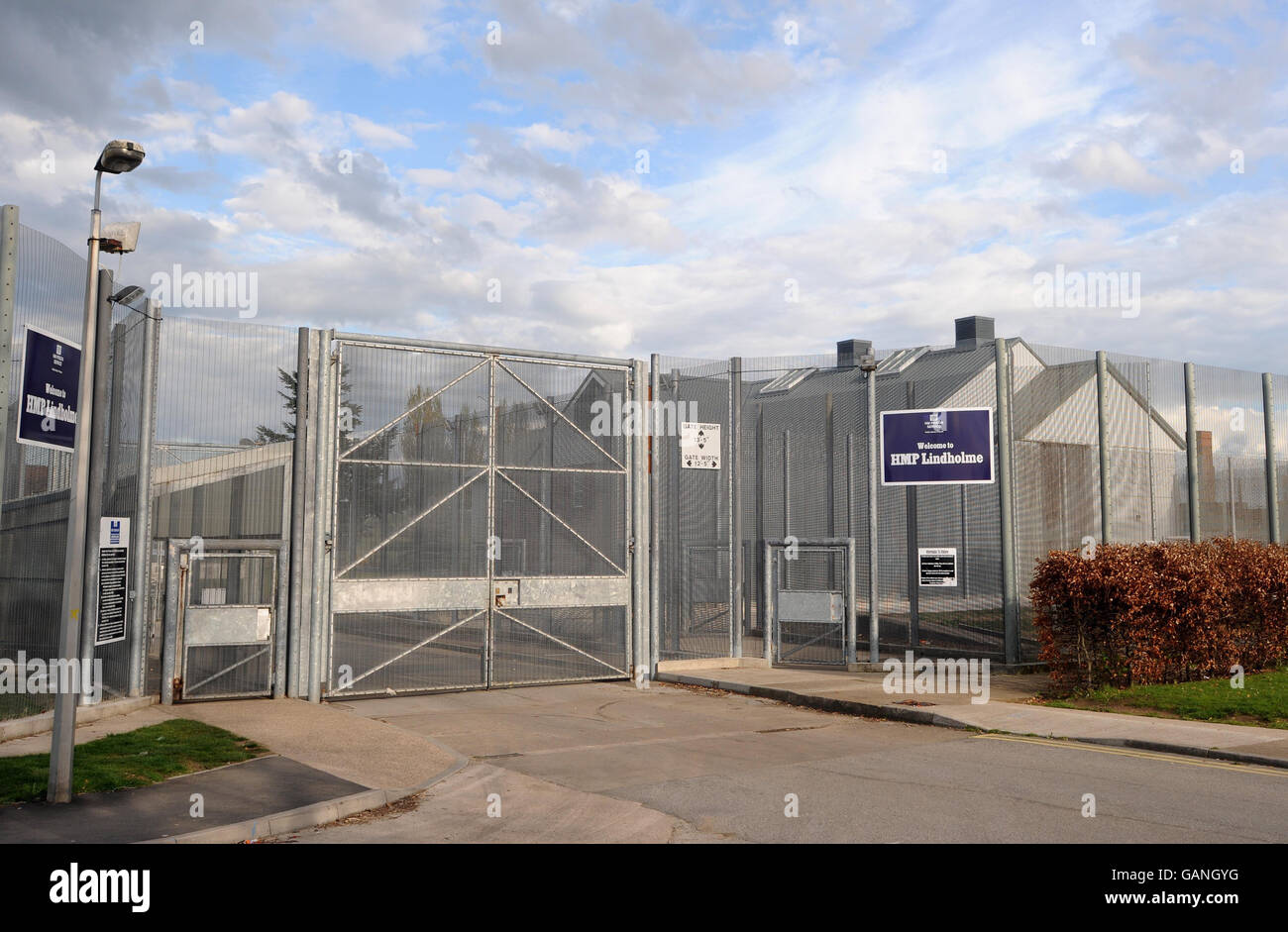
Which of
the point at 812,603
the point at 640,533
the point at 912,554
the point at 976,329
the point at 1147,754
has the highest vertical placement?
the point at 976,329

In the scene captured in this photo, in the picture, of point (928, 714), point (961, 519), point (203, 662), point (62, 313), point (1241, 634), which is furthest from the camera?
point (961, 519)

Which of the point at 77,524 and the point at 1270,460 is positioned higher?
the point at 1270,460

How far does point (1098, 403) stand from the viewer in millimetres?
19016

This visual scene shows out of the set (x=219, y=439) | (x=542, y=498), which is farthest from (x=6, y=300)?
(x=542, y=498)

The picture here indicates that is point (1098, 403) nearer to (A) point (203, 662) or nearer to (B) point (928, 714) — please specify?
(B) point (928, 714)

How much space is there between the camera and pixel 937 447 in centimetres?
1798

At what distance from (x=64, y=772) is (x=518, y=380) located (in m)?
9.67

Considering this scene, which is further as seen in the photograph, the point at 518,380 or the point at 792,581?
the point at 792,581

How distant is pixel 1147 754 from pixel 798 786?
414 cm

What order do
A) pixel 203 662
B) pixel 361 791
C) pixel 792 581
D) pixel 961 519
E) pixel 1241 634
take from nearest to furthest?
1. pixel 361 791
2. pixel 203 662
3. pixel 1241 634
4. pixel 961 519
5. pixel 792 581
